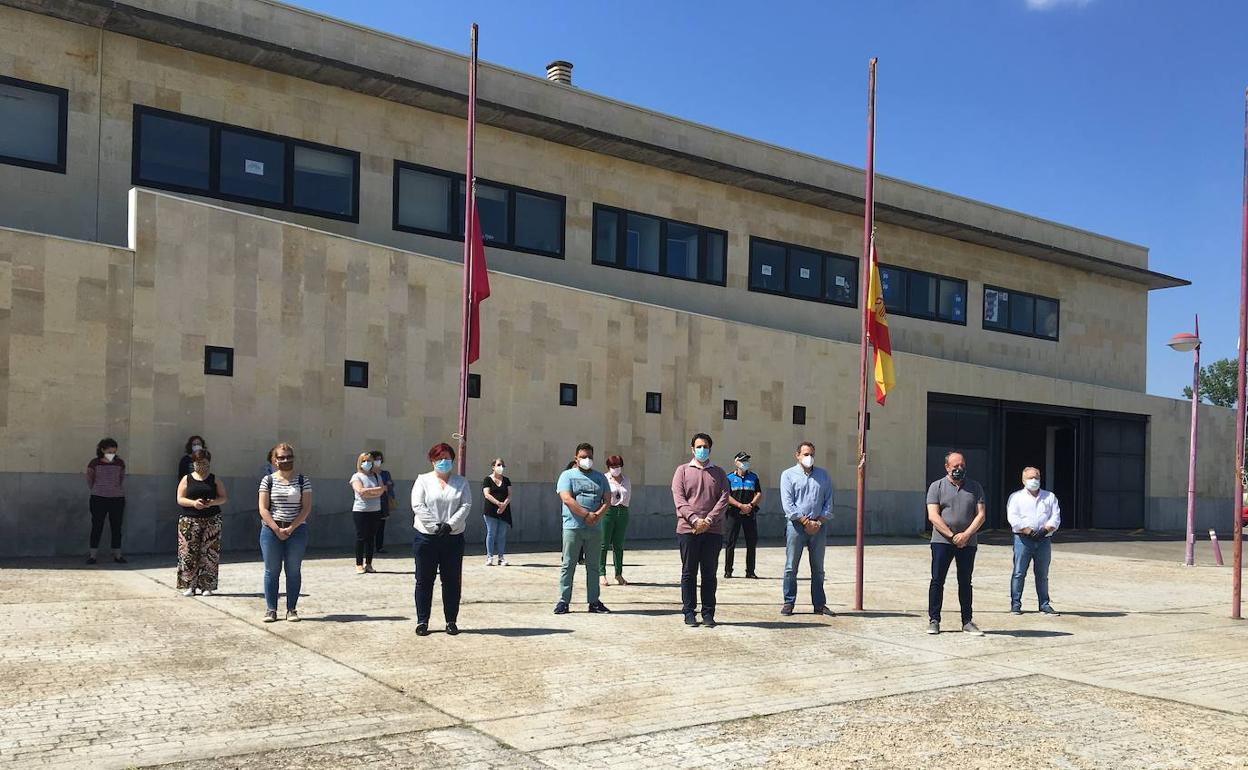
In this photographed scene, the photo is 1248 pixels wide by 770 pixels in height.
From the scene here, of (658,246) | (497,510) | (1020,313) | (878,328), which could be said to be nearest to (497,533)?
(497,510)

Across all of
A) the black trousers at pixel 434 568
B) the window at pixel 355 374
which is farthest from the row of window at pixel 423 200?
the black trousers at pixel 434 568

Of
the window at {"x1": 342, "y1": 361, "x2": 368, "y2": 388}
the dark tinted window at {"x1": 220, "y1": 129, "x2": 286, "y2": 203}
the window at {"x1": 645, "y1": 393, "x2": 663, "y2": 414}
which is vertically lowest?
the window at {"x1": 645, "y1": 393, "x2": 663, "y2": 414}

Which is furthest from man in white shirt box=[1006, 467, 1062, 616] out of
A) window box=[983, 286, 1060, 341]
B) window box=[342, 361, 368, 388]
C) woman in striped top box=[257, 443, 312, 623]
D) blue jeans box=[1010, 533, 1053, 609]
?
window box=[983, 286, 1060, 341]

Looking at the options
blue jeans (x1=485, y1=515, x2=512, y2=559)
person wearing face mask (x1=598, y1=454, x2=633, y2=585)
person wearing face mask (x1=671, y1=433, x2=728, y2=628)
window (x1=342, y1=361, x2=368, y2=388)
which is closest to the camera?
person wearing face mask (x1=671, y1=433, x2=728, y2=628)

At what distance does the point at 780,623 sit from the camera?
496 inches

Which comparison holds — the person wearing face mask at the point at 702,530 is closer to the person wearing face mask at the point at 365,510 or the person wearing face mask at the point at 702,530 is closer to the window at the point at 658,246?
the person wearing face mask at the point at 365,510

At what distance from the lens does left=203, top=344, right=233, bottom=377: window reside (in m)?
19.0

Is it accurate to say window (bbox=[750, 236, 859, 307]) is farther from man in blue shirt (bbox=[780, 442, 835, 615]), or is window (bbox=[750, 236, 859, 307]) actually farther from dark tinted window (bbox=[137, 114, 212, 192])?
man in blue shirt (bbox=[780, 442, 835, 615])

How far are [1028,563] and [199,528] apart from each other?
1036 cm

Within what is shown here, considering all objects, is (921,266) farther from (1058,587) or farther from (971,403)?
(1058,587)

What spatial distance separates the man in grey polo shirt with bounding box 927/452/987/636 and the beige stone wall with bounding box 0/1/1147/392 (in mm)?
14412

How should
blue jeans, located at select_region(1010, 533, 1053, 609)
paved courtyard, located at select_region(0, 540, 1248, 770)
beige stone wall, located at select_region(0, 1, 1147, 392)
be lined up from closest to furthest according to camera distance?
paved courtyard, located at select_region(0, 540, 1248, 770)
blue jeans, located at select_region(1010, 533, 1053, 609)
beige stone wall, located at select_region(0, 1, 1147, 392)

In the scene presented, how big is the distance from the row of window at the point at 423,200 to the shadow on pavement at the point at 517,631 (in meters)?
12.9

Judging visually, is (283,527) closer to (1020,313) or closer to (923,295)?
(923,295)
